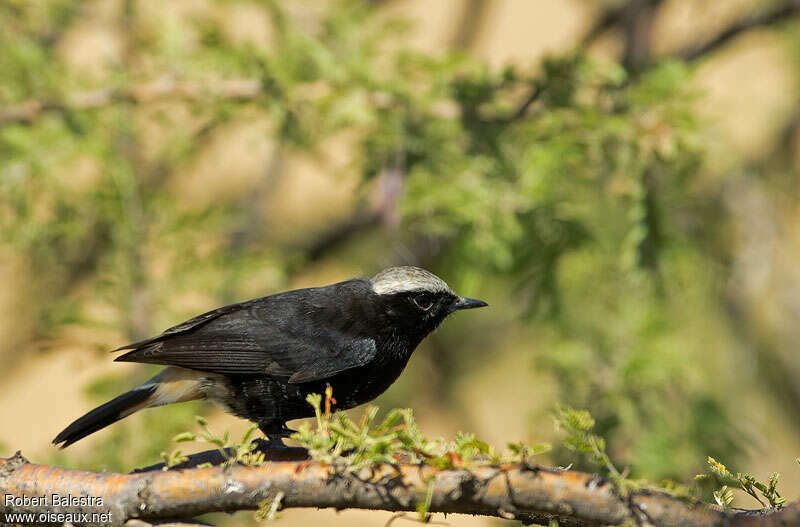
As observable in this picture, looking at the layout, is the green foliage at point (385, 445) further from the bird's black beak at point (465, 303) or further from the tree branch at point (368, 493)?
the bird's black beak at point (465, 303)

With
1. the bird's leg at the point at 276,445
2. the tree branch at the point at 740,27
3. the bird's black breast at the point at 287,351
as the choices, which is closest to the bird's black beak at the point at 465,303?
the bird's black breast at the point at 287,351

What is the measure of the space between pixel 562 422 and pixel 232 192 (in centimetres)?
511

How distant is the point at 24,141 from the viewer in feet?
13.4

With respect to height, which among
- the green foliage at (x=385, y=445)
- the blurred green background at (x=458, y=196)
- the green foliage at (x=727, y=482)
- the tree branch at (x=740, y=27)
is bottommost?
the green foliage at (x=727, y=482)

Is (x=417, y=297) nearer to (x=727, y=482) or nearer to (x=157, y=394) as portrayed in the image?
(x=157, y=394)

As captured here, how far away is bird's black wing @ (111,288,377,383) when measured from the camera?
9.18 feet

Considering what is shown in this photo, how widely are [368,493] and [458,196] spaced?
81.8 inches

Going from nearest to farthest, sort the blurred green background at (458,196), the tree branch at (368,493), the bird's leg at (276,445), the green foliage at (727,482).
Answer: the tree branch at (368,493)
the green foliage at (727,482)
the bird's leg at (276,445)
the blurred green background at (458,196)

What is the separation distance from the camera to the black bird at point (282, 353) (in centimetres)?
282

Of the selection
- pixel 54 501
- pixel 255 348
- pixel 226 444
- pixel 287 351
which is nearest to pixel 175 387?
pixel 255 348

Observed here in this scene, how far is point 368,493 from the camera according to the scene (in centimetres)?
180

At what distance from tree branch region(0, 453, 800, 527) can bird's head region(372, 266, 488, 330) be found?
1.29 metres

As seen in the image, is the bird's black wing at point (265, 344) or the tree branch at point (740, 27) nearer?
the bird's black wing at point (265, 344)

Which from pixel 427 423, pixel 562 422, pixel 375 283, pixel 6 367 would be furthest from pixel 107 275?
pixel 562 422
